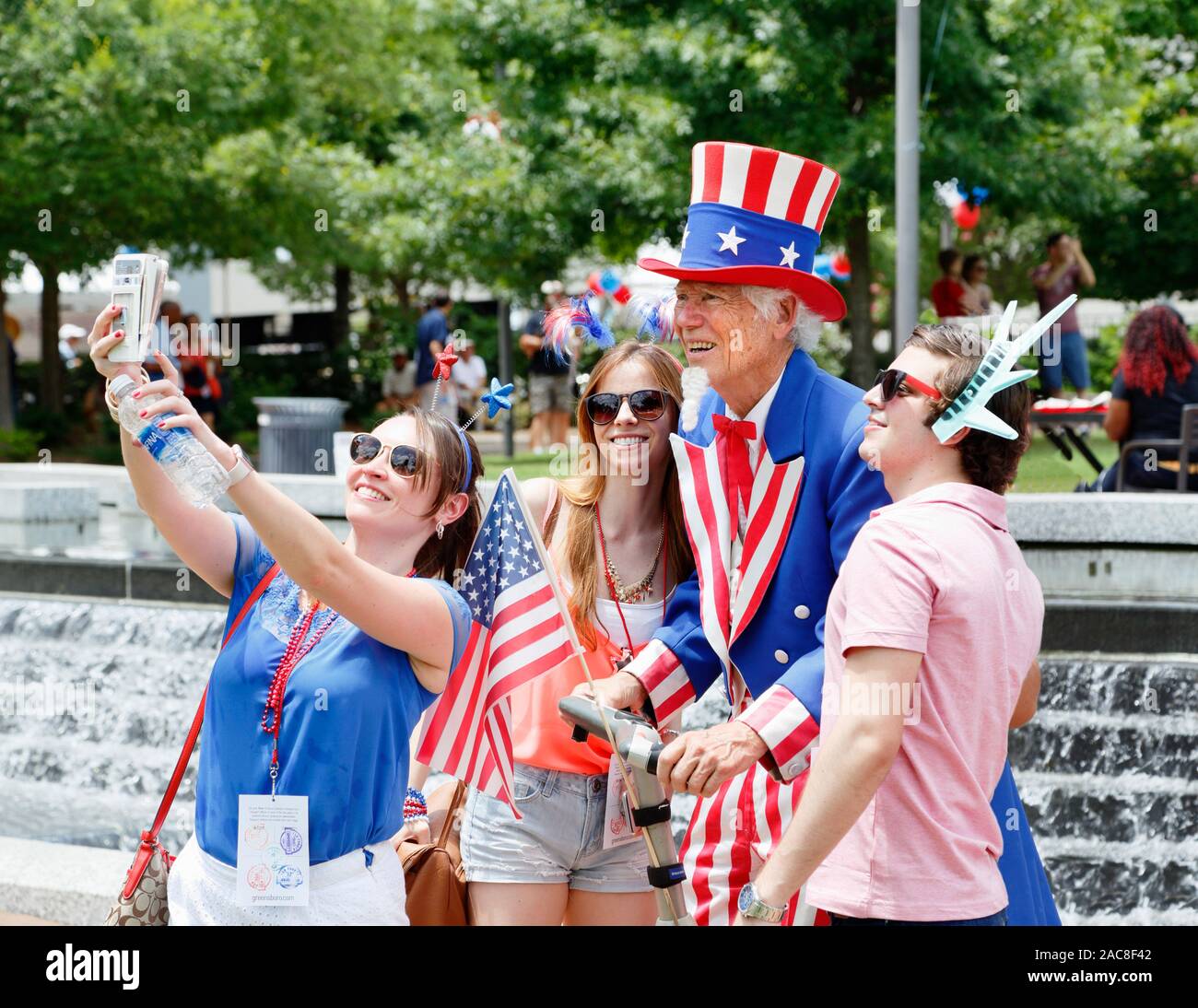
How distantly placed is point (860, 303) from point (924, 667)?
1389cm

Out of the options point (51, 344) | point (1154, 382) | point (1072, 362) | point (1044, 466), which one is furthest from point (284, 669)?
point (51, 344)

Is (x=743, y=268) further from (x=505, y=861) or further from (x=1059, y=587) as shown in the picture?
(x=1059, y=587)

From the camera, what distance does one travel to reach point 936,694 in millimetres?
2502

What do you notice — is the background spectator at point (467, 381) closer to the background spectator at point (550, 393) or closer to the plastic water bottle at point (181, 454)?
the background spectator at point (550, 393)

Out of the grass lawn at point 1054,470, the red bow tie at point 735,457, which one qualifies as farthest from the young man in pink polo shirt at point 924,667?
the grass lawn at point 1054,470

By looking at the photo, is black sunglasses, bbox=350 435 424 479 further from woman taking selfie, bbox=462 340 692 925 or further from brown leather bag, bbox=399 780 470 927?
brown leather bag, bbox=399 780 470 927

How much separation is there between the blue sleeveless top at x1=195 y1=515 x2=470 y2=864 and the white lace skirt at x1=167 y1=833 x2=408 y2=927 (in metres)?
0.03

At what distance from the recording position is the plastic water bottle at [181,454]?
8.59 feet

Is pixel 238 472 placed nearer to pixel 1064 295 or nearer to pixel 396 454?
pixel 396 454

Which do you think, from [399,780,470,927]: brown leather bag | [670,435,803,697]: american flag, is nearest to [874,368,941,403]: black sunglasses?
[670,435,803,697]: american flag

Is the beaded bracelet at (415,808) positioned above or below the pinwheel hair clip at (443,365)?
below

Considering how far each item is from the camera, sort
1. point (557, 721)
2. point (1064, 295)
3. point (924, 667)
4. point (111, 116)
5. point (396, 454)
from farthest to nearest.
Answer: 1. point (111, 116)
2. point (1064, 295)
3. point (557, 721)
4. point (396, 454)
5. point (924, 667)

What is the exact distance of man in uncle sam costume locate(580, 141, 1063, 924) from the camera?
119 inches
